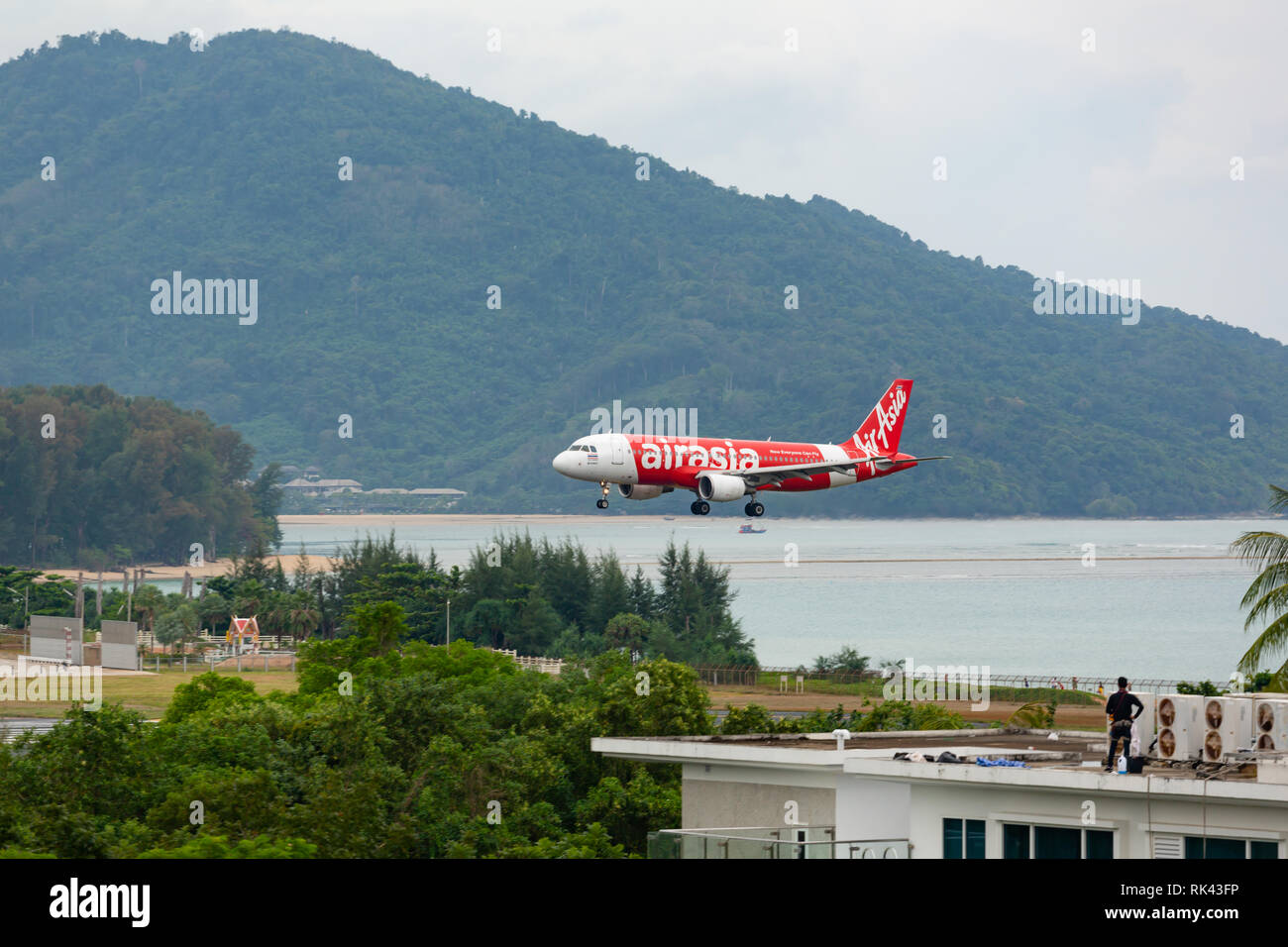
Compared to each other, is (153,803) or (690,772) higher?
(690,772)

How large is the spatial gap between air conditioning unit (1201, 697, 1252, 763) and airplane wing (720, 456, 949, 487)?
46.9m

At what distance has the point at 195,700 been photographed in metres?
78.5

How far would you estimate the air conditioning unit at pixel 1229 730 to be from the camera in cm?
3125

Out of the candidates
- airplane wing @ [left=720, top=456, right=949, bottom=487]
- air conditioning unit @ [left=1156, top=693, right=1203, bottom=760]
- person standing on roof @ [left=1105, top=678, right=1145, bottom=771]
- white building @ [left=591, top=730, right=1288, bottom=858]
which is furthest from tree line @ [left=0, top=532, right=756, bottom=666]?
person standing on roof @ [left=1105, top=678, right=1145, bottom=771]

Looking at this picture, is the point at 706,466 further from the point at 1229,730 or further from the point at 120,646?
the point at 120,646

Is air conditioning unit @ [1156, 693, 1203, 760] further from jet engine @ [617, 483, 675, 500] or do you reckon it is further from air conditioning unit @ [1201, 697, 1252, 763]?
jet engine @ [617, 483, 675, 500]

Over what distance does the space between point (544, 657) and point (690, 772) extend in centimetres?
13051

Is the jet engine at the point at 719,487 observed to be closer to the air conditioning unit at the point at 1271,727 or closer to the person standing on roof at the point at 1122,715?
the person standing on roof at the point at 1122,715

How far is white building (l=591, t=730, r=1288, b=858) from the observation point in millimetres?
28422

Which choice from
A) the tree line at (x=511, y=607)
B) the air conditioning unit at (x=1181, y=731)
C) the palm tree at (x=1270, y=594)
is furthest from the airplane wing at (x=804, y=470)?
the tree line at (x=511, y=607)
